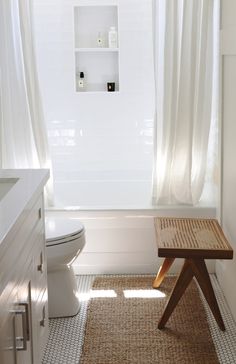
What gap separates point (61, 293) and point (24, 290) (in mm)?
1095

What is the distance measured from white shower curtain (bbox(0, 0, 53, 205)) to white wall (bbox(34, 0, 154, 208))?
1.93 ft

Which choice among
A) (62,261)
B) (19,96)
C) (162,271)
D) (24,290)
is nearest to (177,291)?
(162,271)

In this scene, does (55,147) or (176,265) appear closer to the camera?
(176,265)

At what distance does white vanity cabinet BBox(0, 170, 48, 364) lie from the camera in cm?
159

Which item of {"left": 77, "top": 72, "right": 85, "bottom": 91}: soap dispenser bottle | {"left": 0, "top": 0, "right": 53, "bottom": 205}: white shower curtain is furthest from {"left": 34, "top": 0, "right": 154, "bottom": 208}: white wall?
{"left": 0, "top": 0, "right": 53, "bottom": 205}: white shower curtain

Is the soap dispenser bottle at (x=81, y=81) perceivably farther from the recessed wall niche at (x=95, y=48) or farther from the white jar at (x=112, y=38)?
the white jar at (x=112, y=38)

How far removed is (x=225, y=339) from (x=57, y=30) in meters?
2.52

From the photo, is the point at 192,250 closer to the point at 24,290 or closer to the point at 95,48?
the point at 24,290

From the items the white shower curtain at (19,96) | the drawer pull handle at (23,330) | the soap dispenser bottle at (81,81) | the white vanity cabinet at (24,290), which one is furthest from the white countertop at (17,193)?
the soap dispenser bottle at (81,81)

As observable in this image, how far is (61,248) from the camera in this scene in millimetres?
2848

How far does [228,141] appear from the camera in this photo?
3176 millimetres

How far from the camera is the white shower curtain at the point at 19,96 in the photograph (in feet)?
11.2

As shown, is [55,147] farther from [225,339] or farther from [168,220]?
[225,339]

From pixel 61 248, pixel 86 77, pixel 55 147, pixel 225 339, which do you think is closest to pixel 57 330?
pixel 61 248
